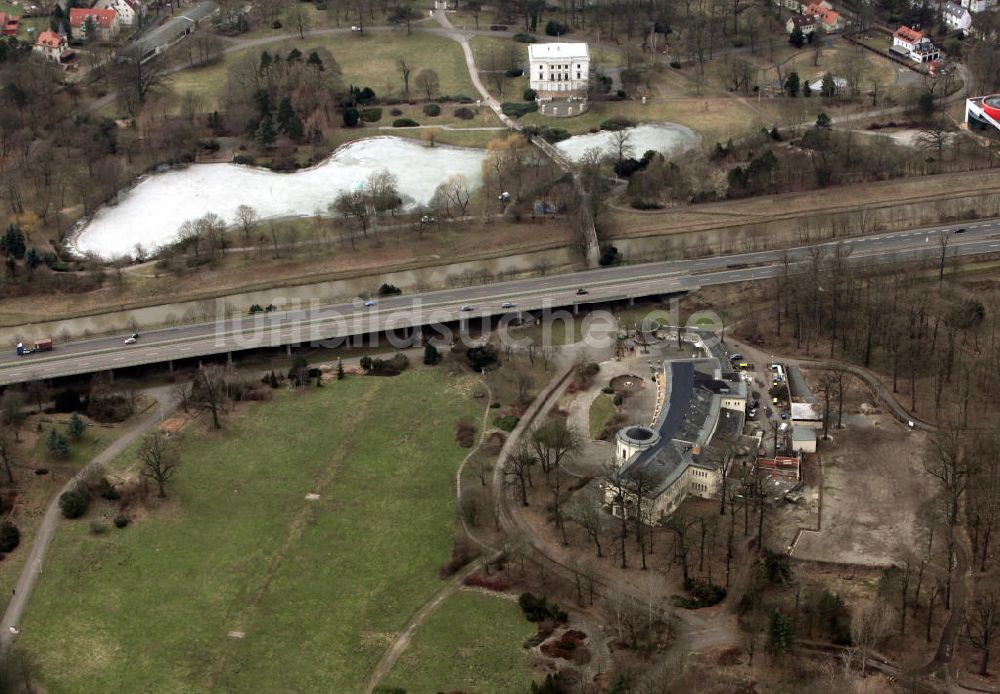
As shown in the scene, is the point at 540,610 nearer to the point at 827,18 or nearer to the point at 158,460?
the point at 158,460

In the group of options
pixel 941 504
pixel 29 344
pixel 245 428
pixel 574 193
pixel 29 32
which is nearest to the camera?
pixel 941 504

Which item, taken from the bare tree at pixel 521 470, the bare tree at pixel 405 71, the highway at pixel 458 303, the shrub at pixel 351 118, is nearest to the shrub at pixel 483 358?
the highway at pixel 458 303

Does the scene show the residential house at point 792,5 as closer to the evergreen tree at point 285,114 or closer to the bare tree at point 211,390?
the evergreen tree at point 285,114

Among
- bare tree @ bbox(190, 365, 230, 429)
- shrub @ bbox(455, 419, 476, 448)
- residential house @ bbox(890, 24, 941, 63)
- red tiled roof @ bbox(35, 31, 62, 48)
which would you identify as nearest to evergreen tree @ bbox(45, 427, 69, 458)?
bare tree @ bbox(190, 365, 230, 429)

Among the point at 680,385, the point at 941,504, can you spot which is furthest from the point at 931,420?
the point at 680,385

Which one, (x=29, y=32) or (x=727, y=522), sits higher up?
(x=29, y=32)

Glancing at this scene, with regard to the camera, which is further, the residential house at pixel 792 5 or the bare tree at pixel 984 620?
the residential house at pixel 792 5

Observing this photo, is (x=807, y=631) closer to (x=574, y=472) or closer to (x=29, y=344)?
(x=574, y=472)

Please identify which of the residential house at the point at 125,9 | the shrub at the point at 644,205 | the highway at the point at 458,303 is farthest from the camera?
the residential house at the point at 125,9
